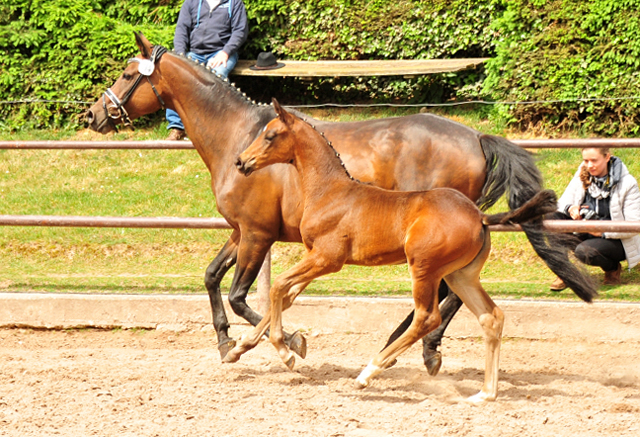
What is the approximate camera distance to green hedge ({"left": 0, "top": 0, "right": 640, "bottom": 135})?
957 centimetres

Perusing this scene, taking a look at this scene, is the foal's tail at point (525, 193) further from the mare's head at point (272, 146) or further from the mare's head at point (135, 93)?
the mare's head at point (135, 93)

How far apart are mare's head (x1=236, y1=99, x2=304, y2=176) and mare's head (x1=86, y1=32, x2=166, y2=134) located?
128 centimetres

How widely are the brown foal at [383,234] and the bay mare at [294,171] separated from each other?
45 centimetres

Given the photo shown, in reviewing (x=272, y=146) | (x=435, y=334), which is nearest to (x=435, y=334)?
(x=435, y=334)

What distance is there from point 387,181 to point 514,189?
83 centimetres

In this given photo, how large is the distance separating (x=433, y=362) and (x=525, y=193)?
1250mm

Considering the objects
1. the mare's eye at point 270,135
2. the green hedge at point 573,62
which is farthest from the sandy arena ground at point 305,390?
the green hedge at point 573,62

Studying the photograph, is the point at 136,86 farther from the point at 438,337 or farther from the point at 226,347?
the point at 438,337

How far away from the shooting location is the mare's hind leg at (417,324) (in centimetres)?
464

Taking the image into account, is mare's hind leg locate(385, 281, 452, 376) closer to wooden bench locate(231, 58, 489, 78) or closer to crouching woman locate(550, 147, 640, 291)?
crouching woman locate(550, 147, 640, 291)

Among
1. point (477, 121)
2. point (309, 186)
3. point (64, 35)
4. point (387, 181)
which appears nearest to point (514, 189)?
point (387, 181)

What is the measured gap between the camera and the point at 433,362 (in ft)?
17.5

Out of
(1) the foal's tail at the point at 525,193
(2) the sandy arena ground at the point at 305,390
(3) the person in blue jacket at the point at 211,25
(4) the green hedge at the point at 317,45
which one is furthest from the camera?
(4) the green hedge at the point at 317,45

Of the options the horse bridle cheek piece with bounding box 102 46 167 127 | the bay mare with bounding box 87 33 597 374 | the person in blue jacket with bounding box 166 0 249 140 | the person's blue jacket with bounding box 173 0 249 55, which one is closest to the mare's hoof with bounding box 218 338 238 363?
the bay mare with bounding box 87 33 597 374
